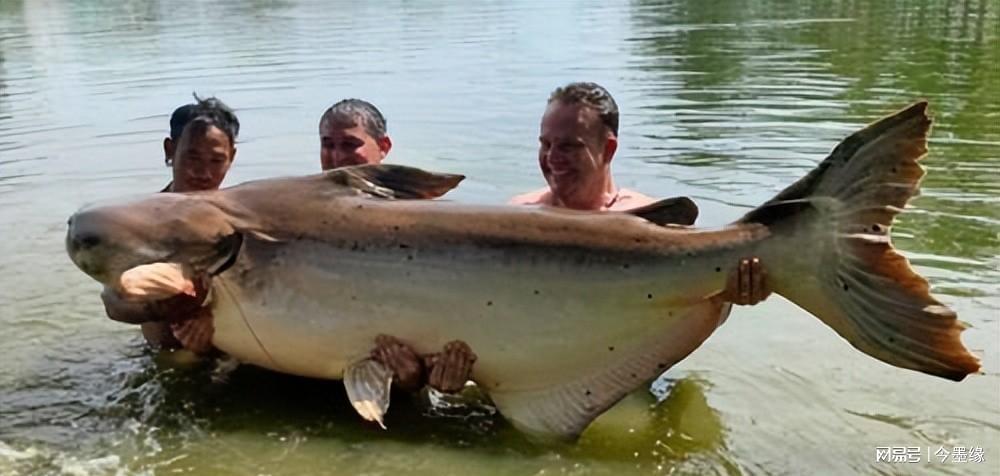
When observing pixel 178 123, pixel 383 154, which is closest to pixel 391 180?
pixel 383 154

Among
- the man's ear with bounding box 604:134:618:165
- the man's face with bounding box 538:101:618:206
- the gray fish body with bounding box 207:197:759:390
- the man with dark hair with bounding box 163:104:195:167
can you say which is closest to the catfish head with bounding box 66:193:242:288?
the gray fish body with bounding box 207:197:759:390

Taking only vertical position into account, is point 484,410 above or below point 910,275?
below

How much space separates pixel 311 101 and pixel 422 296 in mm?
10385

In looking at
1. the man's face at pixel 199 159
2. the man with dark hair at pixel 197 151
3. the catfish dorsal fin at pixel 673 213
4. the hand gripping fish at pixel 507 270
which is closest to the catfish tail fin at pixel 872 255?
the hand gripping fish at pixel 507 270

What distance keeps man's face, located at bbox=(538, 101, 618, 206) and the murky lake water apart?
99 centimetres

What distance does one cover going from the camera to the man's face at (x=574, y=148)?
489 cm

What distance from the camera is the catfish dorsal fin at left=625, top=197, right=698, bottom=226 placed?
13.0 ft

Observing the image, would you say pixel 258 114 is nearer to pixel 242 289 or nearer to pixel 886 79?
pixel 886 79

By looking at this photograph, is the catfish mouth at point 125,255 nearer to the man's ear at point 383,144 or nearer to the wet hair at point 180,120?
the wet hair at point 180,120

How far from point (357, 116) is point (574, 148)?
1.27m

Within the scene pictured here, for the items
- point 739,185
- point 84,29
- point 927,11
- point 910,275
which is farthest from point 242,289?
point 84,29

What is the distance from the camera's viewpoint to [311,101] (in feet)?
46.1

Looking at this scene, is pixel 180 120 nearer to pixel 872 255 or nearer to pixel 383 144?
pixel 383 144

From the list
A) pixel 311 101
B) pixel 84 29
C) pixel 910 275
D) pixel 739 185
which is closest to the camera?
pixel 910 275
